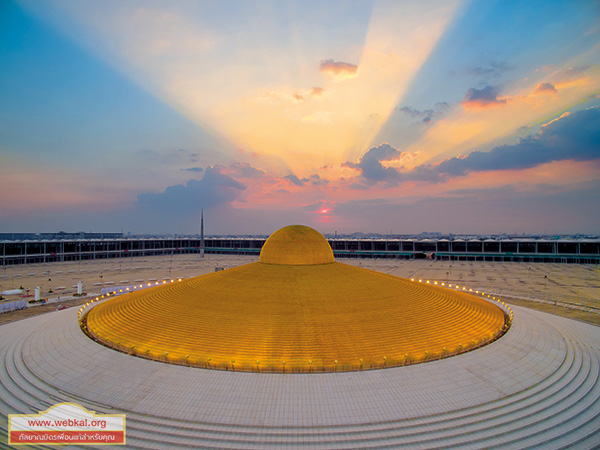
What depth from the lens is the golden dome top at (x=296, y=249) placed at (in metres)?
23.3

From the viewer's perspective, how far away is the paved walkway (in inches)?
456

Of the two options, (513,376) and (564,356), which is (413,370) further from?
(564,356)

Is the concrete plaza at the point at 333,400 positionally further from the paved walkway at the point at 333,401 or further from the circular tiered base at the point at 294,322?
the circular tiered base at the point at 294,322

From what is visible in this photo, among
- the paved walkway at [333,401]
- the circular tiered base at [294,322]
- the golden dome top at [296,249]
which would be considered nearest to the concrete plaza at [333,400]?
A: the paved walkway at [333,401]

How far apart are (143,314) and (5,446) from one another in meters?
7.81

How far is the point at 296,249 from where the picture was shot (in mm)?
23484

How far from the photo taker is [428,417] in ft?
40.0

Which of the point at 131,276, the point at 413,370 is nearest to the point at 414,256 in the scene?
the point at 131,276

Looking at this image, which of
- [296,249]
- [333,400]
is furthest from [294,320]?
[296,249]

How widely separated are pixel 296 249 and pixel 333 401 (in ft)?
40.4

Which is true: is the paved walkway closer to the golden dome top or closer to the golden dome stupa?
the golden dome stupa

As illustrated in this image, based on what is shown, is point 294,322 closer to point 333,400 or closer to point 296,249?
point 333,400

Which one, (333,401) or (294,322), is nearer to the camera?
(333,401)

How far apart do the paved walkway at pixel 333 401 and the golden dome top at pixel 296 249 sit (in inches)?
403
